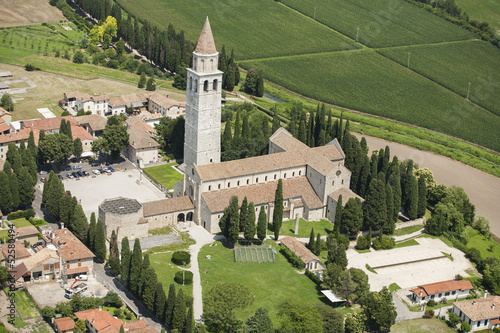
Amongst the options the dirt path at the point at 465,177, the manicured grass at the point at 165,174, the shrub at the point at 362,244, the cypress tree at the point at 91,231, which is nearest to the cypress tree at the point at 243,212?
the shrub at the point at 362,244

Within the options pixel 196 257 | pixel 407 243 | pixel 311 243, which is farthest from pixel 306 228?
pixel 196 257

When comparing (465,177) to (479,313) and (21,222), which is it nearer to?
(479,313)

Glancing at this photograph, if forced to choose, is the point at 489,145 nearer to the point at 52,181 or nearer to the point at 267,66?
the point at 267,66

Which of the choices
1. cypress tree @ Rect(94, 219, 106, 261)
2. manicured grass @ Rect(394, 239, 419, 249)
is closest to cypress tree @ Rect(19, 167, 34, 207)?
cypress tree @ Rect(94, 219, 106, 261)

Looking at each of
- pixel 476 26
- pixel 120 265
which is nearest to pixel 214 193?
pixel 120 265

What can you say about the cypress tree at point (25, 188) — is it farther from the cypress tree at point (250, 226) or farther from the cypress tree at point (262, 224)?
the cypress tree at point (262, 224)

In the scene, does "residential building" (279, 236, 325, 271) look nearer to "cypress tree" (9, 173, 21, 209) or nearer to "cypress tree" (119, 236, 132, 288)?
"cypress tree" (119, 236, 132, 288)
